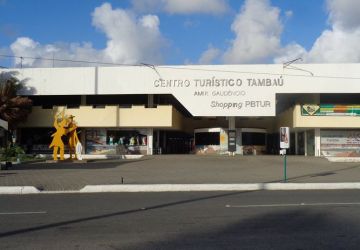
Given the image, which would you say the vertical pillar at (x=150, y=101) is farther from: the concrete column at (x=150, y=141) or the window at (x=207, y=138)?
the window at (x=207, y=138)

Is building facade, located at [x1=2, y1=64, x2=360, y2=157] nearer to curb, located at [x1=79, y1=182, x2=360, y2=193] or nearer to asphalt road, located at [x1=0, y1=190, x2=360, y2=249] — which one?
curb, located at [x1=79, y1=182, x2=360, y2=193]

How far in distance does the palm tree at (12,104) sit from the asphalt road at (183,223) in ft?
88.3

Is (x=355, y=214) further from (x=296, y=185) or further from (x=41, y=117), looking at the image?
(x=41, y=117)

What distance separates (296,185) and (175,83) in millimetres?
23528

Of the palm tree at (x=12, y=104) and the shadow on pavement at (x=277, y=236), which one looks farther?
the palm tree at (x=12, y=104)

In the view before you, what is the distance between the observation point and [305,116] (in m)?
40.7

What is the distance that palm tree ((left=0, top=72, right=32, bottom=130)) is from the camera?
133ft

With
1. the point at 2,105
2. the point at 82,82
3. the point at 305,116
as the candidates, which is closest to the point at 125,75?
the point at 82,82

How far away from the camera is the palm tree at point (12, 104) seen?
40625 mm

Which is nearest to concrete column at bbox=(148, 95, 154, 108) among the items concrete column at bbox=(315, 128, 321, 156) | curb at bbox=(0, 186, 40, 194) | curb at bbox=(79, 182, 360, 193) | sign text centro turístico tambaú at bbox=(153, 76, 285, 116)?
sign text centro turístico tambaú at bbox=(153, 76, 285, 116)

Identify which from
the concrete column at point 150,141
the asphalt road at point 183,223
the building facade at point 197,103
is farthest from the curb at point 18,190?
the concrete column at point 150,141

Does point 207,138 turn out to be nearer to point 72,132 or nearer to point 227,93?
point 227,93

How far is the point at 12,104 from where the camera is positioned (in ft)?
134

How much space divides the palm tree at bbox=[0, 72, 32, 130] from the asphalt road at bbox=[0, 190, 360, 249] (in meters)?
26.9
